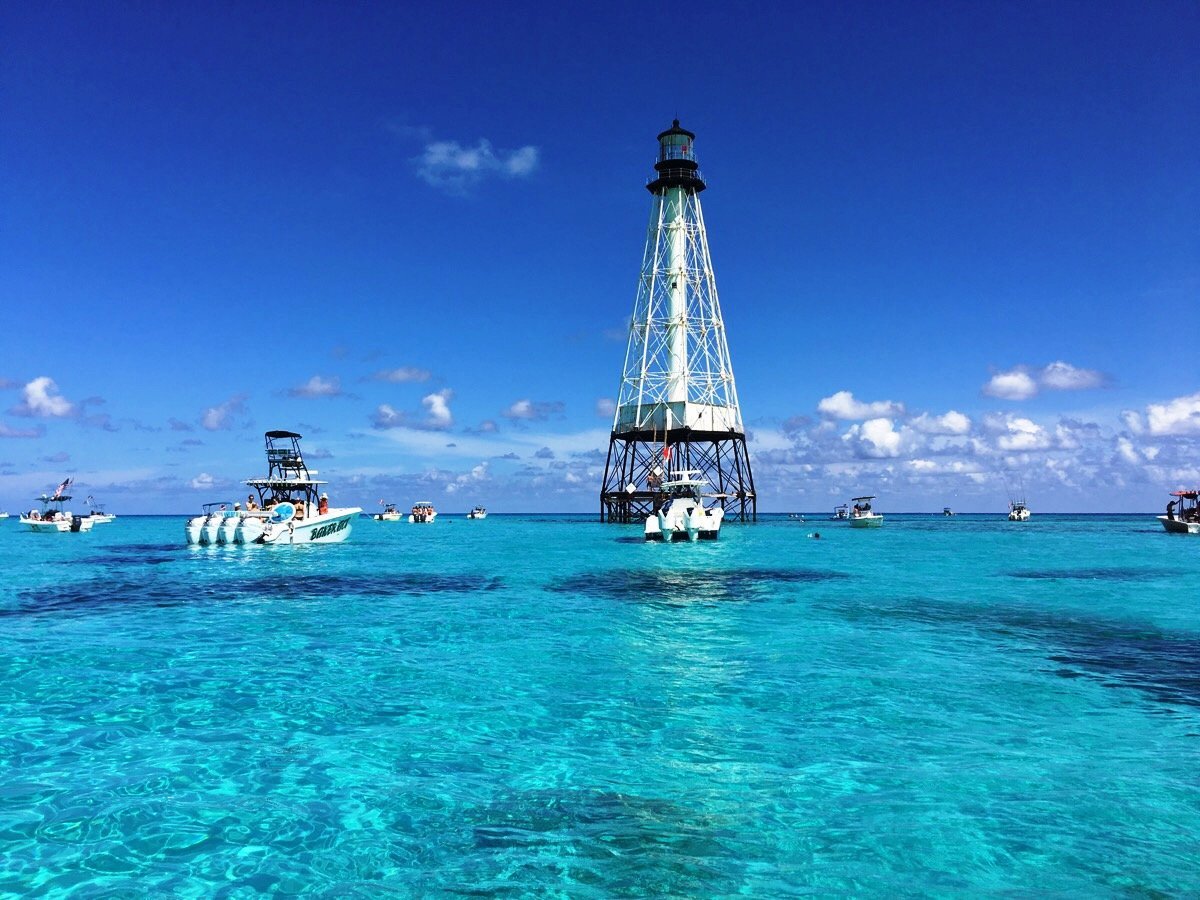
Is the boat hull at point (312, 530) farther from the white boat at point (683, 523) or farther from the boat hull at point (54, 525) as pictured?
the boat hull at point (54, 525)

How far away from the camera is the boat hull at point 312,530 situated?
179ft

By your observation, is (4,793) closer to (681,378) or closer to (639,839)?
(639,839)

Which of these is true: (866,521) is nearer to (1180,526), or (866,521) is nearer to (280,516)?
(1180,526)

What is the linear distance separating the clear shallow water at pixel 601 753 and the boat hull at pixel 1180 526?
74515mm

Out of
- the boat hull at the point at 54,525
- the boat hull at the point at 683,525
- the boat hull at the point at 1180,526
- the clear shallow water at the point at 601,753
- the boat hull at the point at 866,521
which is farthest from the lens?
the boat hull at the point at 866,521

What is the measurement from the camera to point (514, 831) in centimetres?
718

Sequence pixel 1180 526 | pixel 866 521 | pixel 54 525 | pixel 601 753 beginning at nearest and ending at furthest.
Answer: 1. pixel 601 753
2. pixel 1180 526
3. pixel 54 525
4. pixel 866 521

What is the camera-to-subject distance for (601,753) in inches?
373

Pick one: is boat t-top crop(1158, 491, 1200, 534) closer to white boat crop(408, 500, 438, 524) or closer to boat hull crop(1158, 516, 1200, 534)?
Answer: boat hull crop(1158, 516, 1200, 534)

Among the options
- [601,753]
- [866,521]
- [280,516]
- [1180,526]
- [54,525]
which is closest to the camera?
[601,753]

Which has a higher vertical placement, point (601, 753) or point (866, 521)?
point (866, 521)

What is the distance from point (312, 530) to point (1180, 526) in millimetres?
90882

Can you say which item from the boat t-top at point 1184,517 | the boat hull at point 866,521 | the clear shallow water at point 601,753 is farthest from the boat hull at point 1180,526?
the clear shallow water at point 601,753

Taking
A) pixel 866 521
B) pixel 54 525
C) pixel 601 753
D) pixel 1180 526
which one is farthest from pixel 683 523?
pixel 54 525
